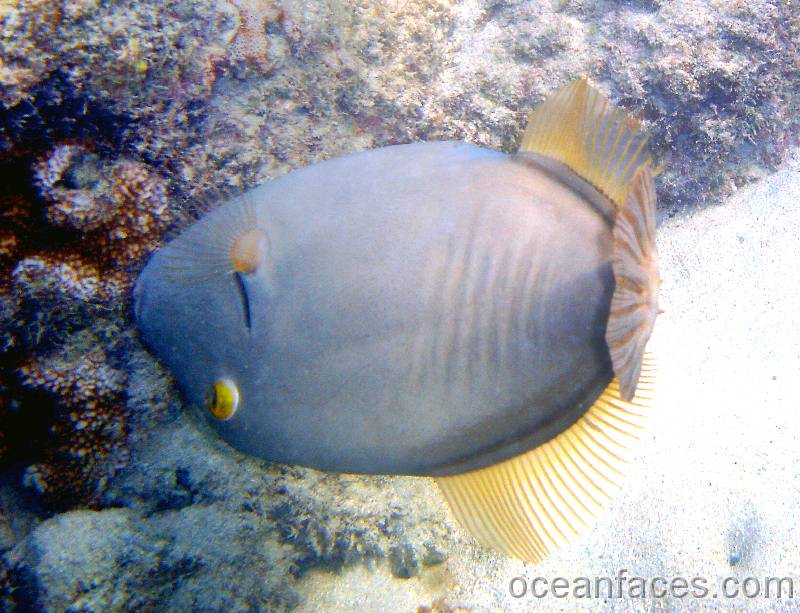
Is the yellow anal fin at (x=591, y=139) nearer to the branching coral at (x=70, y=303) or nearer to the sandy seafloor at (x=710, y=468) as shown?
the branching coral at (x=70, y=303)

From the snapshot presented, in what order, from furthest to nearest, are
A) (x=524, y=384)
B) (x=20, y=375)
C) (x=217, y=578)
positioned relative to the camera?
(x=217, y=578), (x=20, y=375), (x=524, y=384)

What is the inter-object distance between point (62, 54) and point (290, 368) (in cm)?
171

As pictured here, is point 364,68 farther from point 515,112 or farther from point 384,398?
point 384,398

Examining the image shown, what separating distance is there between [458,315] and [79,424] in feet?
6.45

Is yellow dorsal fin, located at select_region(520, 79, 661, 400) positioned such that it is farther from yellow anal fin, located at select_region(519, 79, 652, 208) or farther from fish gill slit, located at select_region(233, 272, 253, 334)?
fish gill slit, located at select_region(233, 272, 253, 334)

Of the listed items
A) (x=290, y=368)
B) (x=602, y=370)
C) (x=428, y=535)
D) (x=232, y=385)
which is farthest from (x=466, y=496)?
(x=428, y=535)

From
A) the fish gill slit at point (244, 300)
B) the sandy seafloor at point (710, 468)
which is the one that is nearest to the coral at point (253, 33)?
the fish gill slit at point (244, 300)

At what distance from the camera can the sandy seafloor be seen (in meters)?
2.74

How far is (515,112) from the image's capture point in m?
2.97

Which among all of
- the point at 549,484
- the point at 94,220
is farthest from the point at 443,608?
the point at 94,220

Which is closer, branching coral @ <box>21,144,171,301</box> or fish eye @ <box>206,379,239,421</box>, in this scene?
fish eye @ <box>206,379,239,421</box>

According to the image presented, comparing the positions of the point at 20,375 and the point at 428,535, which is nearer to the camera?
the point at 20,375

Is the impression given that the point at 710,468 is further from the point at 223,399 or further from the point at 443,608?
the point at 223,399

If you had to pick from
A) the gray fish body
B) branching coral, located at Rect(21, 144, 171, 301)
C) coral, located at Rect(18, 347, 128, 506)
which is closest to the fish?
the gray fish body
